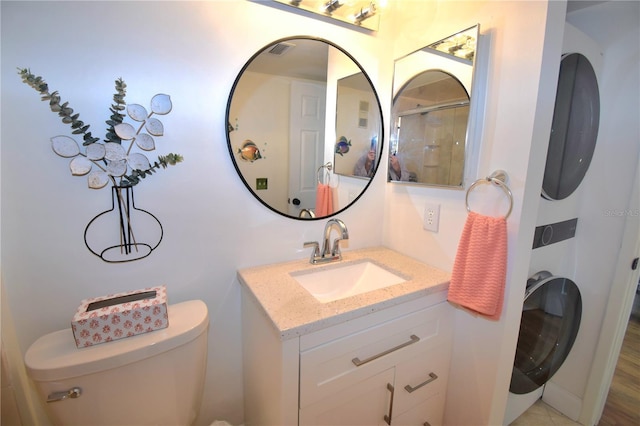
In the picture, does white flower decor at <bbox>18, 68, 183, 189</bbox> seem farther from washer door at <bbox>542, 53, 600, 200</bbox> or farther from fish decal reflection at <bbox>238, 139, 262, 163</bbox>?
washer door at <bbox>542, 53, 600, 200</bbox>

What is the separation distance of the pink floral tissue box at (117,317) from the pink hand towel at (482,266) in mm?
1085

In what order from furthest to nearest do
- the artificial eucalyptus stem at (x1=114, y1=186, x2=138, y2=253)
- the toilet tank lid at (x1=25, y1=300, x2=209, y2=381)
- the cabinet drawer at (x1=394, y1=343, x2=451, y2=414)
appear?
1. the cabinet drawer at (x1=394, y1=343, x2=451, y2=414)
2. the artificial eucalyptus stem at (x1=114, y1=186, x2=138, y2=253)
3. the toilet tank lid at (x1=25, y1=300, x2=209, y2=381)

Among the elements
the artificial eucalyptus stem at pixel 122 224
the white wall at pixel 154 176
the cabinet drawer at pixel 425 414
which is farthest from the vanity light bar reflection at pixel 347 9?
the cabinet drawer at pixel 425 414

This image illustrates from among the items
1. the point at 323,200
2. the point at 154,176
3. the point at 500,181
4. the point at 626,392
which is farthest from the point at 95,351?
the point at 626,392

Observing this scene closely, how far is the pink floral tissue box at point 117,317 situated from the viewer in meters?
0.79

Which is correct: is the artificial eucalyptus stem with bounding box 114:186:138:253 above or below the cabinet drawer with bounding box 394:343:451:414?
above

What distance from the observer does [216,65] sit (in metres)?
1.04

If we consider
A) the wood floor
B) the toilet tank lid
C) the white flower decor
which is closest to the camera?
the toilet tank lid

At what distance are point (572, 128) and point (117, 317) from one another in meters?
2.04

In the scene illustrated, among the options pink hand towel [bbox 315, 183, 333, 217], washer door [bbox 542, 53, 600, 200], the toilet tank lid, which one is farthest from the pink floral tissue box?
washer door [bbox 542, 53, 600, 200]

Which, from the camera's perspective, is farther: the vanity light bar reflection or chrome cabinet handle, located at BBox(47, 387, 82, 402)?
the vanity light bar reflection

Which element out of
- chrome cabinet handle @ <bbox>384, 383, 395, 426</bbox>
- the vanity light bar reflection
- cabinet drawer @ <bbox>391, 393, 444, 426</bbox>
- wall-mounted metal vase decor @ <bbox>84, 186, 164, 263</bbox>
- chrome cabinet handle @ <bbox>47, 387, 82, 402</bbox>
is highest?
the vanity light bar reflection

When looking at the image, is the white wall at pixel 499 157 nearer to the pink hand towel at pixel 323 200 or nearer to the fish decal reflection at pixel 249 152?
the pink hand towel at pixel 323 200

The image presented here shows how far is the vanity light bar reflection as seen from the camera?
3.77 ft
